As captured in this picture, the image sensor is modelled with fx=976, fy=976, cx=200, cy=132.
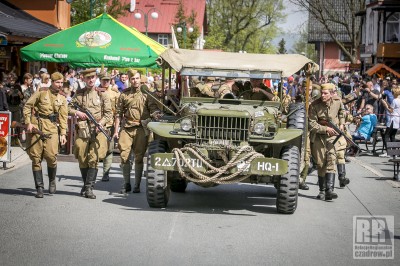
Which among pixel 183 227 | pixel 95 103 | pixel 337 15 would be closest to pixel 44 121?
pixel 95 103

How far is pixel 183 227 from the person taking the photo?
446 inches

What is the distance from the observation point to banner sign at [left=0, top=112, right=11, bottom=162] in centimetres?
1684

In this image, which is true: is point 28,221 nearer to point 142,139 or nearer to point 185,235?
point 185,235

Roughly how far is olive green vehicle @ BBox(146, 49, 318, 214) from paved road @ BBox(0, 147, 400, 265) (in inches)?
16.8

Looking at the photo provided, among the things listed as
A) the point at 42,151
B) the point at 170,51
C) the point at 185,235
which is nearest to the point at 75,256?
the point at 185,235

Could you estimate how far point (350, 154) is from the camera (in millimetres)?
22750

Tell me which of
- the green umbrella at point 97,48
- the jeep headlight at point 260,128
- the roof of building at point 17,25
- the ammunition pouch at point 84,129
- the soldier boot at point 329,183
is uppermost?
the roof of building at point 17,25

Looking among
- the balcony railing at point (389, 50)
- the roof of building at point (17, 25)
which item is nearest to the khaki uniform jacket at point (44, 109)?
the roof of building at point (17, 25)

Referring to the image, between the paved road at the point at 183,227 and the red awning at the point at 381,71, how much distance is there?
35931mm

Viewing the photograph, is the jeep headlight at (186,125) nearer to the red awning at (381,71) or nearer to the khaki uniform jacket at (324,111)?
the khaki uniform jacket at (324,111)

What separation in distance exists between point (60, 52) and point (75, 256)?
11.9 m

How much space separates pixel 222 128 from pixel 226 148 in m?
0.33

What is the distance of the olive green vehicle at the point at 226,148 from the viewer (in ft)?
40.5

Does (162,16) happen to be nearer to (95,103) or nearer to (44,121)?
(95,103)
